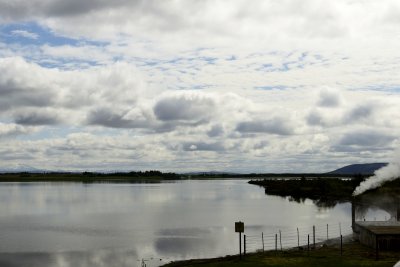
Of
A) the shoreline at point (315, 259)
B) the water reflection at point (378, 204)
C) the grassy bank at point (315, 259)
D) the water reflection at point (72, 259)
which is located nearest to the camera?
the grassy bank at point (315, 259)

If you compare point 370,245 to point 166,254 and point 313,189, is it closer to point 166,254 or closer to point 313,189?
point 166,254

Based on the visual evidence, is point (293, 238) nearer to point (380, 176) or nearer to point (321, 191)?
point (380, 176)

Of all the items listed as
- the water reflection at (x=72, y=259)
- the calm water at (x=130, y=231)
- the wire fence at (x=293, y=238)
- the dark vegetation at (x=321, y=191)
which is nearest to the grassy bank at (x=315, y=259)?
the wire fence at (x=293, y=238)

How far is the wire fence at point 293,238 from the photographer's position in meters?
57.9

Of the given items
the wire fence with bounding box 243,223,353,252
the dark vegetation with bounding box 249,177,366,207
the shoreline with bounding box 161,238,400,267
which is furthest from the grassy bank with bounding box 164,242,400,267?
the dark vegetation with bounding box 249,177,366,207

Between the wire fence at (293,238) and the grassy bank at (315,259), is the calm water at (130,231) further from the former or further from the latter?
the grassy bank at (315,259)

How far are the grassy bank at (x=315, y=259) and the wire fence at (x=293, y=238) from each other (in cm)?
582

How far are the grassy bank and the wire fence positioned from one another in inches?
229

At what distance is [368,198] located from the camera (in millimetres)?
129125

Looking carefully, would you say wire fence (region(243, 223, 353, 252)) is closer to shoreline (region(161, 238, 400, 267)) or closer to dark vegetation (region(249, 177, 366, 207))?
shoreline (region(161, 238, 400, 267))

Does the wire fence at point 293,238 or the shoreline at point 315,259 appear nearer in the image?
the shoreline at point 315,259

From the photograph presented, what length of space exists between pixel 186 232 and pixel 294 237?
54.3ft

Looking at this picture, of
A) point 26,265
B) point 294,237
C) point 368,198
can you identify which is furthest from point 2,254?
point 368,198

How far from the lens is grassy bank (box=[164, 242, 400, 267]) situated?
130 ft
